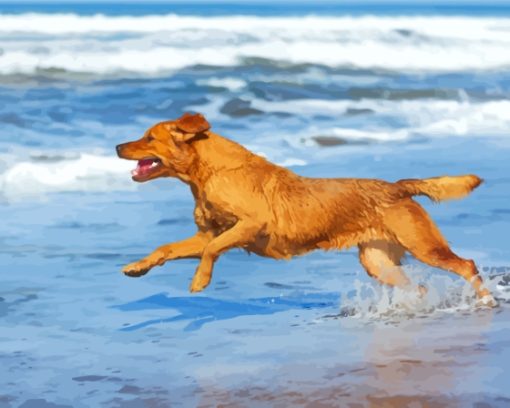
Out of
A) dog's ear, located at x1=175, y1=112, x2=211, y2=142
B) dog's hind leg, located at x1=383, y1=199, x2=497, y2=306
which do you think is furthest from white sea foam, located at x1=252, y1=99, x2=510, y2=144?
dog's ear, located at x1=175, y1=112, x2=211, y2=142

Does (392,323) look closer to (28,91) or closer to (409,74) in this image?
(28,91)

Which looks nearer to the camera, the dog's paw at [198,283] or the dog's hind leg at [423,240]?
the dog's paw at [198,283]

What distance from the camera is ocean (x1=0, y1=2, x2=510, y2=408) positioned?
477 cm

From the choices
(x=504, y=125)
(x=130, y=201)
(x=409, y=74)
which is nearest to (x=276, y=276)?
(x=130, y=201)

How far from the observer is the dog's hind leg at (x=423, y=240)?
6199mm

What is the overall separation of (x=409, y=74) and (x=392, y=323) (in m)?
13.6

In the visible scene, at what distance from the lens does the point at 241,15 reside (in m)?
26.0

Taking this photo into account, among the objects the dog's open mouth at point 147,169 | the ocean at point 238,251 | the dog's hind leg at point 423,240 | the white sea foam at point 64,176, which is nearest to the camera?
the ocean at point 238,251

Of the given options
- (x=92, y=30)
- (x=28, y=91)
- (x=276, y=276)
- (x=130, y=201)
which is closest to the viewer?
(x=276, y=276)

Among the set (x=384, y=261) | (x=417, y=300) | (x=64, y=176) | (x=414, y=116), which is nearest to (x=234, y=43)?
(x=414, y=116)

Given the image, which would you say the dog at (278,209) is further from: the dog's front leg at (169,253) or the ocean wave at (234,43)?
the ocean wave at (234,43)

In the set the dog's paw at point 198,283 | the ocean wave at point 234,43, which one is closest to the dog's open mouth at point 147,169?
the dog's paw at point 198,283

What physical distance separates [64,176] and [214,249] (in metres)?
4.84

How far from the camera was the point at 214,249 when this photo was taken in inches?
232
